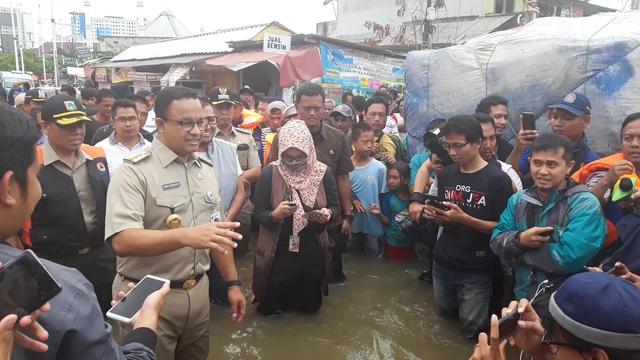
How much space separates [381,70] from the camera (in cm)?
1294

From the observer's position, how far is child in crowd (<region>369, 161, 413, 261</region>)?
5059mm

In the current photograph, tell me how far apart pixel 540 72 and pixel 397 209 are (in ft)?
6.78

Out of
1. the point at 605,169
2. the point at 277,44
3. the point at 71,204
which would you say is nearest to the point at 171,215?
the point at 71,204

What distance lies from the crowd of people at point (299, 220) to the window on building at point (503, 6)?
21.1 metres

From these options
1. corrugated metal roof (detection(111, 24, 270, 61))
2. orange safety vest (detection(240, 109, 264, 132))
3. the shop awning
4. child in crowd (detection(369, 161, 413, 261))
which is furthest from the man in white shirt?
corrugated metal roof (detection(111, 24, 270, 61))

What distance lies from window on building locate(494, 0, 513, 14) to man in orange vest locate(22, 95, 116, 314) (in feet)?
78.6

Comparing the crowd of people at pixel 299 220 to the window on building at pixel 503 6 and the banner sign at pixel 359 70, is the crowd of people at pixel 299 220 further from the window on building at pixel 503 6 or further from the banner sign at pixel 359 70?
the window on building at pixel 503 6

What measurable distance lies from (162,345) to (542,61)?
430 cm

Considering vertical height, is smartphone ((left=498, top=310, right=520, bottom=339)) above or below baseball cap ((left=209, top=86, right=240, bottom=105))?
below

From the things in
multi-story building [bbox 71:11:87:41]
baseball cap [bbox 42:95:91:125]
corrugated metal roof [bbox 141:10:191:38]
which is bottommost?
baseball cap [bbox 42:95:91:125]

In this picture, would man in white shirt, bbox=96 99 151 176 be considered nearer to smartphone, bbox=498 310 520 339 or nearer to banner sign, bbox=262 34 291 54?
smartphone, bbox=498 310 520 339

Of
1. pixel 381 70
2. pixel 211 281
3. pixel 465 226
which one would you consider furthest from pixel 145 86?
pixel 465 226

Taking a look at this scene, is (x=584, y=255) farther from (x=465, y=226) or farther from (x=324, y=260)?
(x=324, y=260)

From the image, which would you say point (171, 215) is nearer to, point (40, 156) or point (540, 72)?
point (40, 156)
